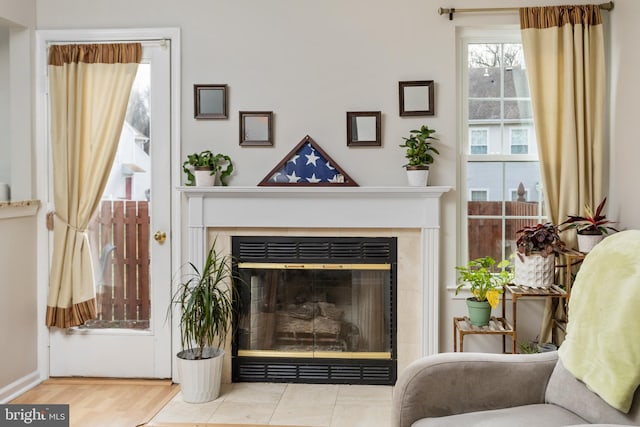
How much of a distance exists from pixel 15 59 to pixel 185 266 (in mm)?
1593

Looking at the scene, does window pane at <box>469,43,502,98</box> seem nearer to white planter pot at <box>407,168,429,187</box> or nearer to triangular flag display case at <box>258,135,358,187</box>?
white planter pot at <box>407,168,429,187</box>

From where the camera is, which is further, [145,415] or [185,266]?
[185,266]

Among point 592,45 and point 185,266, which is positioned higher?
point 592,45

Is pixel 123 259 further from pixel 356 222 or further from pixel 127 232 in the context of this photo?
pixel 356 222

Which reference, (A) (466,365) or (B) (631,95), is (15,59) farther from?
(B) (631,95)

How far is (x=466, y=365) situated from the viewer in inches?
86.4

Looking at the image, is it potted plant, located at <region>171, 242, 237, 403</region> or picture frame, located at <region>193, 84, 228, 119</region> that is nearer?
potted plant, located at <region>171, 242, 237, 403</region>

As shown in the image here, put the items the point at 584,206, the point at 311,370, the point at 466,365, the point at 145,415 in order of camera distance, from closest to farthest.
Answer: the point at 466,365 < the point at 145,415 < the point at 584,206 < the point at 311,370

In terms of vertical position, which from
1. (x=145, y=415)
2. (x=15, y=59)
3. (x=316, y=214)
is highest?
(x=15, y=59)

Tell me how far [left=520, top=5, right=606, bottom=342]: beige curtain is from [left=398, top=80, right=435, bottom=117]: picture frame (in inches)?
21.9

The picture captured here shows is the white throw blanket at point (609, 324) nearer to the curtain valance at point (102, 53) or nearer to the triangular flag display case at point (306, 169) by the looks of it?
the triangular flag display case at point (306, 169)

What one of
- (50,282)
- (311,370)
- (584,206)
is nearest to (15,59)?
(50,282)

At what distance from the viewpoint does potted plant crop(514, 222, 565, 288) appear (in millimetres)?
3227

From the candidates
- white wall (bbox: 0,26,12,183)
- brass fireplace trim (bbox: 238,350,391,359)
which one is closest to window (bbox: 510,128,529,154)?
brass fireplace trim (bbox: 238,350,391,359)
